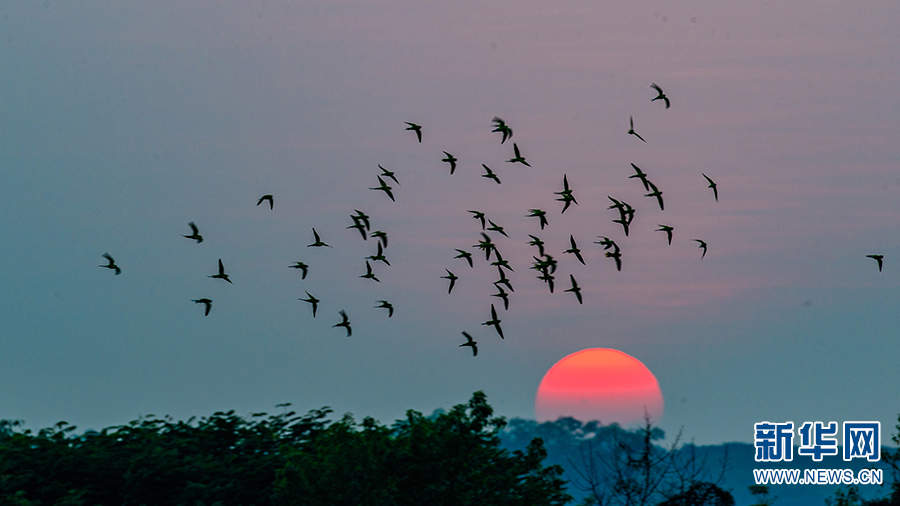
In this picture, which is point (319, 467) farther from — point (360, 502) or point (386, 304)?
point (386, 304)

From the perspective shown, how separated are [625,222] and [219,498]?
16481mm

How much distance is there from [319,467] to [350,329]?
14.5ft

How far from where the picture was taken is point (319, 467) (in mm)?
35969

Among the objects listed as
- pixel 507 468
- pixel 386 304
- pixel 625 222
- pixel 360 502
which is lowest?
pixel 360 502

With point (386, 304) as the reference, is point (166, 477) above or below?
below

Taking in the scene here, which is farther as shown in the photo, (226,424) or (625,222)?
(226,424)

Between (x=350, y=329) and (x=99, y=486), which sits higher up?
(x=350, y=329)

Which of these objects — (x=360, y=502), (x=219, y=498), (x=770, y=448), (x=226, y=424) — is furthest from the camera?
(x=770, y=448)

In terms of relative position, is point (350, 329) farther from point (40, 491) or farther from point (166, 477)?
point (40, 491)

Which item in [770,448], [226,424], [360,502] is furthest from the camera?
[770,448]

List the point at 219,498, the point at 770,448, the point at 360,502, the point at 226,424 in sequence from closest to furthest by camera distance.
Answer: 1. the point at 360,502
2. the point at 219,498
3. the point at 226,424
4. the point at 770,448

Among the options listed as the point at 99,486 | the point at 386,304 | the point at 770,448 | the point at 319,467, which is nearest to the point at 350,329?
the point at 386,304

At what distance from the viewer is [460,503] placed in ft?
117

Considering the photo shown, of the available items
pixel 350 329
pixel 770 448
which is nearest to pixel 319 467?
pixel 350 329
